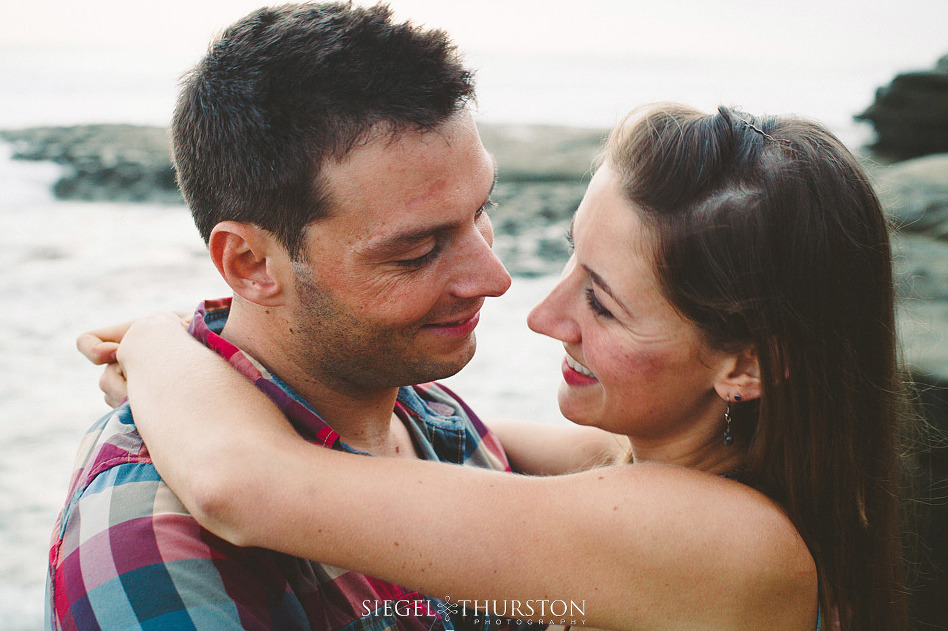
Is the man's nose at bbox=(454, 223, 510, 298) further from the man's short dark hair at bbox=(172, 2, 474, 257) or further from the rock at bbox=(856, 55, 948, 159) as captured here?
the rock at bbox=(856, 55, 948, 159)

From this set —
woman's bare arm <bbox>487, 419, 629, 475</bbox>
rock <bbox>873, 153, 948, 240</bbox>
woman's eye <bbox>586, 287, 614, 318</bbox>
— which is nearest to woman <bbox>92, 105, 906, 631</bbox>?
woman's eye <bbox>586, 287, 614, 318</bbox>

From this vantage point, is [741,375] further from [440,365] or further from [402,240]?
[402,240]

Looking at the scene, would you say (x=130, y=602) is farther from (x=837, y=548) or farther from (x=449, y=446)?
(x=837, y=548)

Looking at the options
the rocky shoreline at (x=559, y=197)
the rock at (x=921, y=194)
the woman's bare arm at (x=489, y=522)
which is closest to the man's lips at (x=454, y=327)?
the woman's bare arm at (x=489, y=522)

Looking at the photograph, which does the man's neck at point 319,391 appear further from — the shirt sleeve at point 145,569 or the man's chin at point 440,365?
the shirt sleeve at point 145,569

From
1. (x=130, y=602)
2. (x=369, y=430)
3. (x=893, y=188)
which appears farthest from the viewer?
(x=893, y=188)

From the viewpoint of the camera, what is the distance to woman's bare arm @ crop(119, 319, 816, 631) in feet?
4.83

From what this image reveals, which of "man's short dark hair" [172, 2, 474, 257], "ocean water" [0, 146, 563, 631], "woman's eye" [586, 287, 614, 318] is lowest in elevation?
"ocean water" [0, 146, 563, 631]

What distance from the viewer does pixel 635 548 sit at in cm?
157

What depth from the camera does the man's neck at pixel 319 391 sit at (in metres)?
2.01

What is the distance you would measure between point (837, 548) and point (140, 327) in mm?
1805

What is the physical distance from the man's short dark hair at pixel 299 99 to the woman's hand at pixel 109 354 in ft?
1.55

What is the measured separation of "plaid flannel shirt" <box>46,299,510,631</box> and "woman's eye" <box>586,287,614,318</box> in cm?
69

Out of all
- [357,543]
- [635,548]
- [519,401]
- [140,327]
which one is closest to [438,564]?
[357,543]
